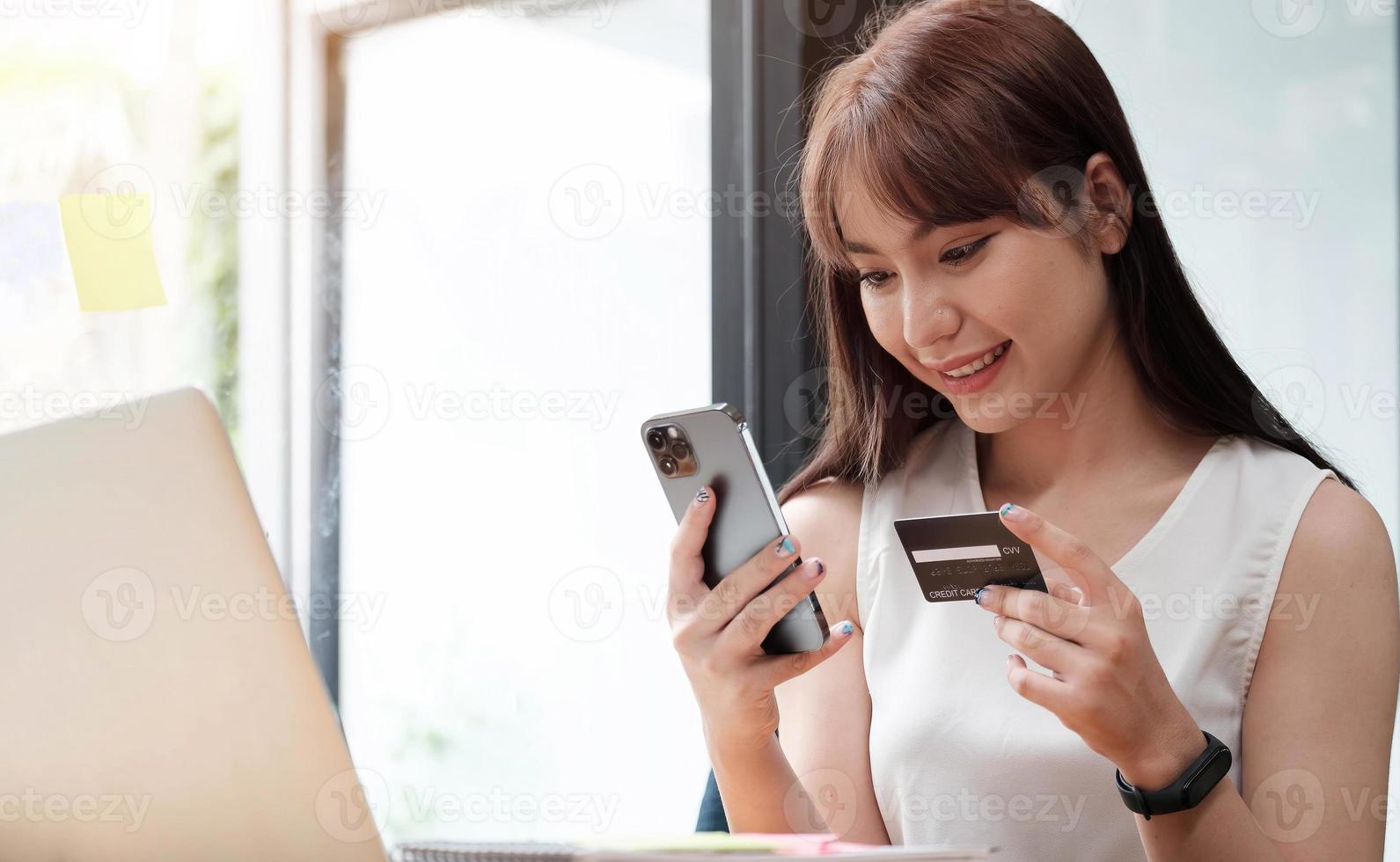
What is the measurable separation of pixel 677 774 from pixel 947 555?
0.98m

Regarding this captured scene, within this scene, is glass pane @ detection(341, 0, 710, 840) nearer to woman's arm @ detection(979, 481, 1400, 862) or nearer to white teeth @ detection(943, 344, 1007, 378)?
white teeth @ detection(943, 344, 1007, 378)

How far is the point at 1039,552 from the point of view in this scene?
0.98 meters

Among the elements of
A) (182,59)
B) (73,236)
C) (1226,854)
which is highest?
(182,59)

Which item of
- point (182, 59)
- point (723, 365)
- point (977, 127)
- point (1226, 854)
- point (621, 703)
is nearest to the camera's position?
point (1226, 854)

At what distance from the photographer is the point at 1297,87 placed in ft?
5.39

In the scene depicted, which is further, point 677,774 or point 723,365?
point 677,774

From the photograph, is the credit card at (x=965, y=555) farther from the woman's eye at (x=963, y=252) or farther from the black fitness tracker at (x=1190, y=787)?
the woman's eye at (x=963, y=252)

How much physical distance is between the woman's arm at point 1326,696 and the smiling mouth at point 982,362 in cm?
35

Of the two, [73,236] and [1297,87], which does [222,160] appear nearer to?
[73,236]

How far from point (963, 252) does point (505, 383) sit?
2.87ft

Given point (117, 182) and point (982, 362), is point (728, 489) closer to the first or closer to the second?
point (982, 362)

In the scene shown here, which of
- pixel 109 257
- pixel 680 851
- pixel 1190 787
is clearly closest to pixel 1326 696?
pixel 1190 787

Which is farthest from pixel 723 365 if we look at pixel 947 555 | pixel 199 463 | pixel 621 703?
pixel 199 463

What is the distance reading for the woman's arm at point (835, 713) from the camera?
125cm
